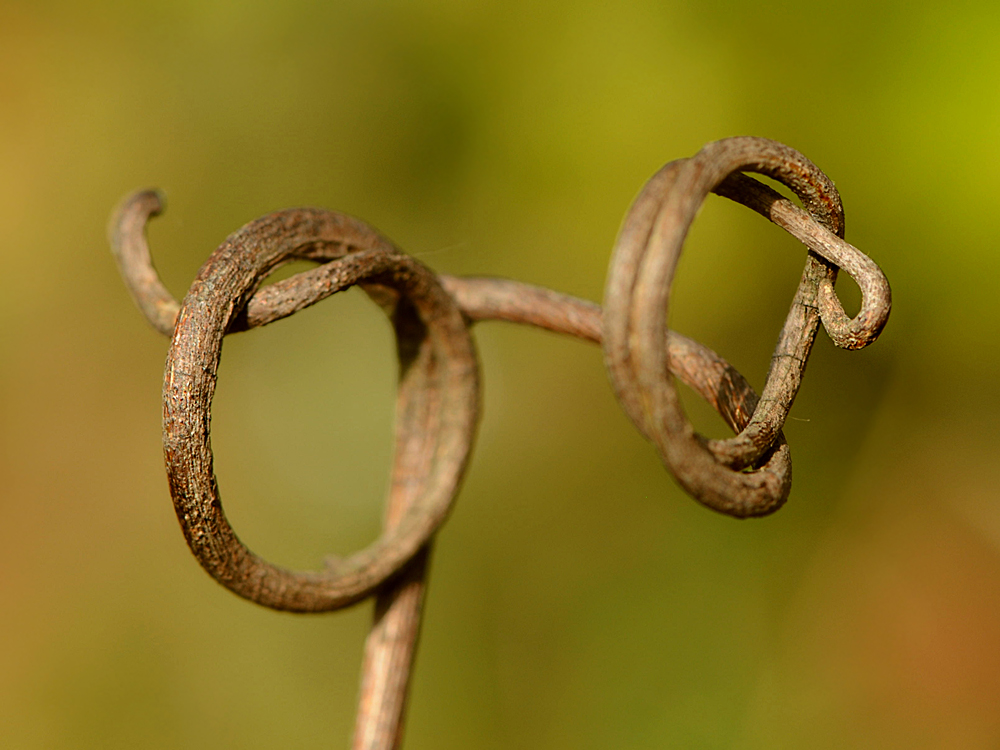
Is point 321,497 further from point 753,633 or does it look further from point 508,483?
point 753,633

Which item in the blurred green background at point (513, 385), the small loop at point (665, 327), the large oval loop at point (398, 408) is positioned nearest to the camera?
the small loop at point (665, 327)

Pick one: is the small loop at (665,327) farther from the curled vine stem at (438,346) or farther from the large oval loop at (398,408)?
the large oval loop at (398,408)

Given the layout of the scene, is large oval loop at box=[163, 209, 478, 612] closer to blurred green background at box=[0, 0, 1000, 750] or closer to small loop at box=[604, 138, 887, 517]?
small loop at box=[604, 138, 887, 517]

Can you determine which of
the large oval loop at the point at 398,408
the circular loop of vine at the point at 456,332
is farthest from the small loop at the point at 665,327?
the large oval loop at the point at 398,408

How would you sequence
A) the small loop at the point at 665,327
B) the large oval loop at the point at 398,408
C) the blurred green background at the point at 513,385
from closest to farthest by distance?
the small loop at the point at 665,327
the large oval loop at the point at 398,408
the blurred green background at the point at 513,385

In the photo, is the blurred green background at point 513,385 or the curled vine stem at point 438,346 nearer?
the curled vine stem at point 438,346

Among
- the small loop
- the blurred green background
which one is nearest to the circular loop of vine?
the small loop
